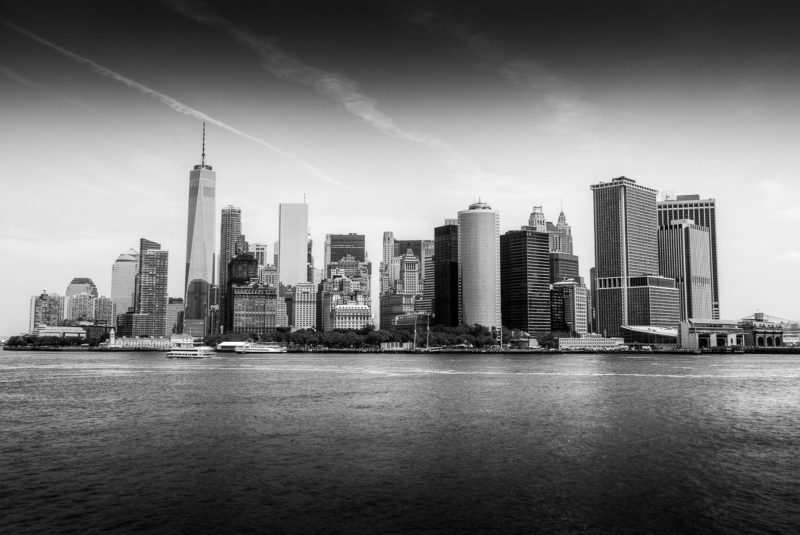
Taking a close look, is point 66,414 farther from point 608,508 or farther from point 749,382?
point 749,382

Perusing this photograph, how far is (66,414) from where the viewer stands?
2229 inches

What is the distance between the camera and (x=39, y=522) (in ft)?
91.1

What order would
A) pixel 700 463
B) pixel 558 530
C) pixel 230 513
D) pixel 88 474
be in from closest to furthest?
pixel 558 530
pixel 230 513
pixel 88 474
pixel 700 463

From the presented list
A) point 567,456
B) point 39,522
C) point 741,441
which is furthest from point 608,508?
point 39,522

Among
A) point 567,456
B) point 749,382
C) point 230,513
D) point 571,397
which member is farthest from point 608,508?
point 749,382

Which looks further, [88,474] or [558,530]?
[88,474]

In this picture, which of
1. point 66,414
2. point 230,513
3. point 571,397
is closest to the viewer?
point 230,513

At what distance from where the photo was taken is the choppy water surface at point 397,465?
1129 inches

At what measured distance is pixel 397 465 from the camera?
37.9m

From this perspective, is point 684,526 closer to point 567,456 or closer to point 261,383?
point 567,456

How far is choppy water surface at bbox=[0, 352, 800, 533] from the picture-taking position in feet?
94.1

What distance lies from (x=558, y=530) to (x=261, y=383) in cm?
6844

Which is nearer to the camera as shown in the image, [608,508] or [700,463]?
[608,508]

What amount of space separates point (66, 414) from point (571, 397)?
47.2 metres
